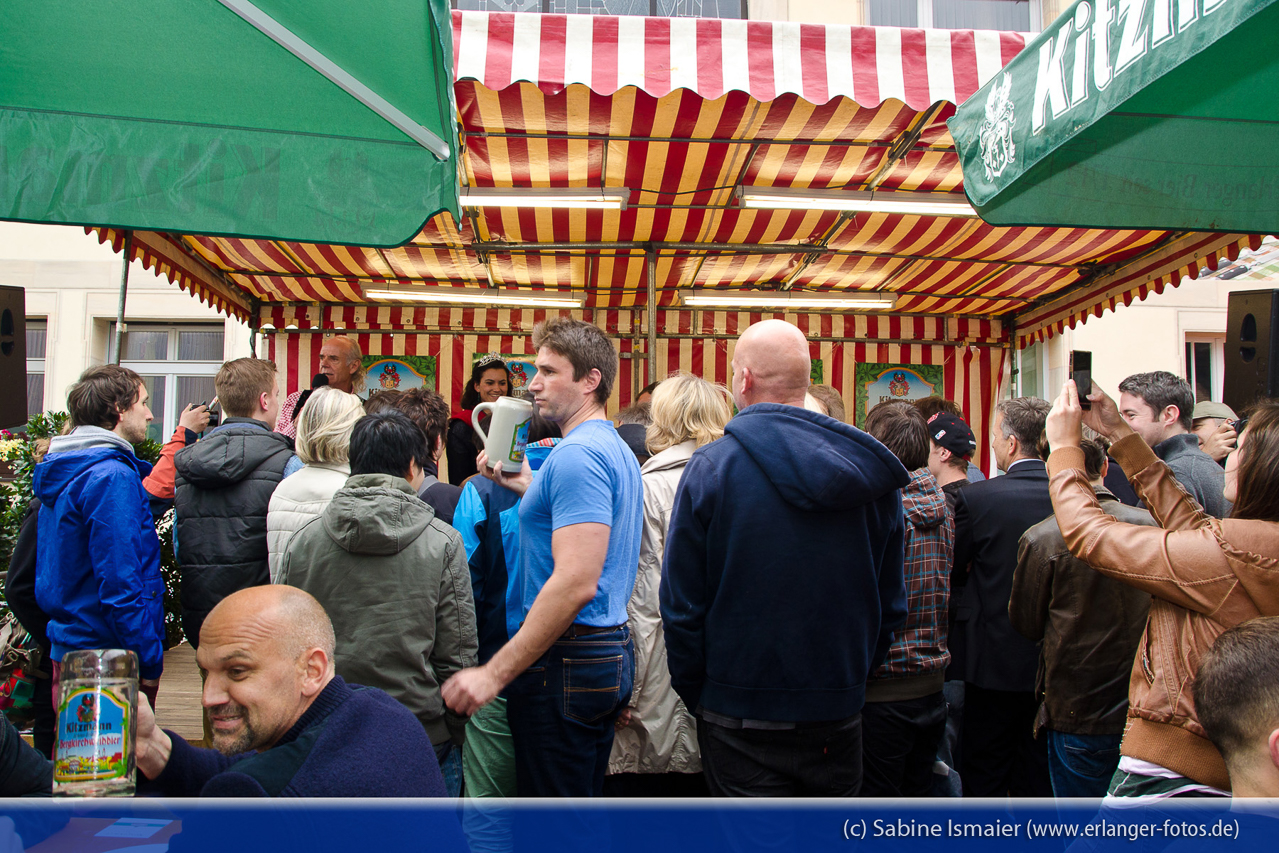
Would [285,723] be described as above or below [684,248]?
below

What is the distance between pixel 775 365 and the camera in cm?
231

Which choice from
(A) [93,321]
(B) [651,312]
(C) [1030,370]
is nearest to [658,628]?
(B) [651,312]

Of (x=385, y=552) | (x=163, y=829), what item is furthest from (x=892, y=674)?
(x=163, y=829)

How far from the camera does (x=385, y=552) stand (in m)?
2.36

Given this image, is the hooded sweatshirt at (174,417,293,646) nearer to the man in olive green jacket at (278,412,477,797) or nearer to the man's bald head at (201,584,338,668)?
the man in olive green jacket at (278,412,477,797)

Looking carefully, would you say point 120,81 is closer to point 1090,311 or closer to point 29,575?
point 29,575

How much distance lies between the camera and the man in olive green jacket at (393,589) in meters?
2.32

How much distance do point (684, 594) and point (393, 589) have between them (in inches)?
33.6

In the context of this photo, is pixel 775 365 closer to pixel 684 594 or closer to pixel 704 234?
pixel 684 594

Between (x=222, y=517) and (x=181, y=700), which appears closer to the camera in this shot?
(x=222, y=517)

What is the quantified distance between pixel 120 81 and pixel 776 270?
5899 millimetres

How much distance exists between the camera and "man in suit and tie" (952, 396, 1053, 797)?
3.25m

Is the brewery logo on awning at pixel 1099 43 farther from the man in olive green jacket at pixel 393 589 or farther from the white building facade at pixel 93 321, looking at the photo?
the white building facade at pixel 93 321

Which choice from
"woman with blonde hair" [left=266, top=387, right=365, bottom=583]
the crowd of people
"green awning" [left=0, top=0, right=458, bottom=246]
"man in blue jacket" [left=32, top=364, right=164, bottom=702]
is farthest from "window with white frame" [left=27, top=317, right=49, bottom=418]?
"green awning" [left=0, top=0, right=458, bottom=246]
